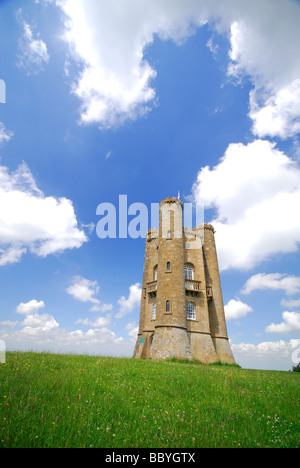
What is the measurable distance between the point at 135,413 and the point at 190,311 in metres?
21.0

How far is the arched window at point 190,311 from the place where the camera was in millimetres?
25109

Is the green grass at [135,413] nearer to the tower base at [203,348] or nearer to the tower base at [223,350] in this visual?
the tower base at [203,348]

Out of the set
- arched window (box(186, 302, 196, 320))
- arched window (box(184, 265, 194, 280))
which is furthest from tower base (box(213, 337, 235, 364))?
arched window (box(184, 265, 194, 280))

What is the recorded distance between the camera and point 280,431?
16.9 feet

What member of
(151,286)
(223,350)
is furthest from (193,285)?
(223,350)

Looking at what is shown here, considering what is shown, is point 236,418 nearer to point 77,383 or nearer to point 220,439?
point 220,439

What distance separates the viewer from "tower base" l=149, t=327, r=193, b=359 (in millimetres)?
20453

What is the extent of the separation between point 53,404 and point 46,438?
1.49 m

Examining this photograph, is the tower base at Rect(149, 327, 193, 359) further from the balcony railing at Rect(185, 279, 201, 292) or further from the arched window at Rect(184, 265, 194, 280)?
the arched window at Rect(184, 265, 194, 280)

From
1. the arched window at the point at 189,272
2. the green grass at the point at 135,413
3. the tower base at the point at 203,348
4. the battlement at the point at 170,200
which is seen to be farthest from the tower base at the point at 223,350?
the green grass at the point at 135,413

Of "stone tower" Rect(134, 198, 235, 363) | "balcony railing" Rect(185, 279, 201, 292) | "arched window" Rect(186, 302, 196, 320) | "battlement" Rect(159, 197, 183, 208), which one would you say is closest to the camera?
"stone tower" Rect(134, 198, 235, 363)

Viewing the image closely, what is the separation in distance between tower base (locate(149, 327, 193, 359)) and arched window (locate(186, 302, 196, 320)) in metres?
2.75

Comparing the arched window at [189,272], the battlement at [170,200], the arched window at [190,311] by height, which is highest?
the battlement at [170,200]

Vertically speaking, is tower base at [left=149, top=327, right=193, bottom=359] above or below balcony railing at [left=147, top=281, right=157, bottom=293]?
below
